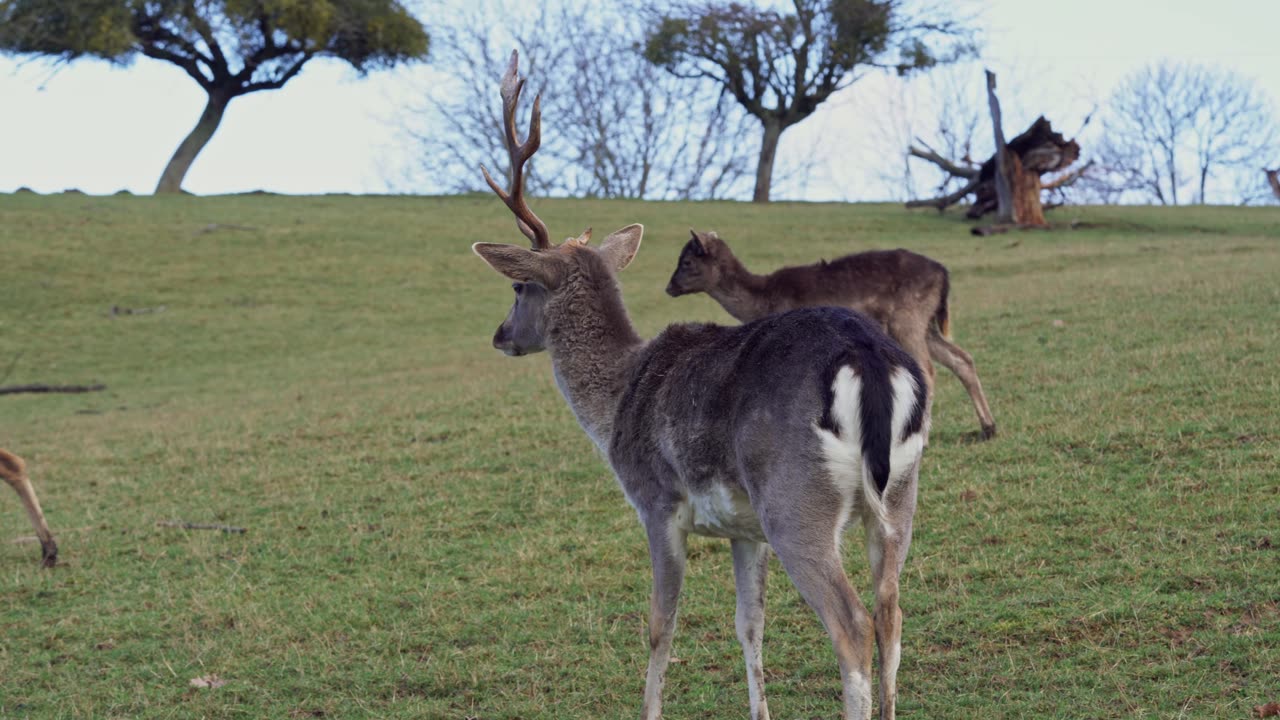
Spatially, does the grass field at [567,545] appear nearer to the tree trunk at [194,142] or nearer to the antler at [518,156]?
the antler at [518,156]

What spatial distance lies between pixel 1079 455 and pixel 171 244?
23477 mm

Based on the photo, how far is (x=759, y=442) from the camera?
4359 mm

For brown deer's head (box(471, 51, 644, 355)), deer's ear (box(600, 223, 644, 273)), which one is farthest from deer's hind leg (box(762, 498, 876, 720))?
deer's ear (box(600, 223, 644, 273))

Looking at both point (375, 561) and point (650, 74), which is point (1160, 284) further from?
point (650, 74)

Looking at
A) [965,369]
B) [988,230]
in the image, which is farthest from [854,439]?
[988,230]

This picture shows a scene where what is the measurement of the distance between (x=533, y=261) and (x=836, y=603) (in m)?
2.33

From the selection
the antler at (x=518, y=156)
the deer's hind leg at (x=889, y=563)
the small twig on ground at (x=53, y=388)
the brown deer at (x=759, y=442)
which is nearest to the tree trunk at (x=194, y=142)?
the small twig on ground at (x=53, y=388)

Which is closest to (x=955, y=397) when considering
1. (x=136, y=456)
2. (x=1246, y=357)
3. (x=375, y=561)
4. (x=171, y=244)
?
(x=1246, y=357)

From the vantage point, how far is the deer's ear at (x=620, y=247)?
615 cm

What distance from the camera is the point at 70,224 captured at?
28.7 meters

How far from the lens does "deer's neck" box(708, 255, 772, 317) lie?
11.7 meters

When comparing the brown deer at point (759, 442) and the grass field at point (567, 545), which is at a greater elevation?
the brown deer at point (759, 442)

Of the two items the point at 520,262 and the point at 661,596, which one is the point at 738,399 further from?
the point at 520,262

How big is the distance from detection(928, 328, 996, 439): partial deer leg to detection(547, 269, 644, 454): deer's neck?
14.6 feet
